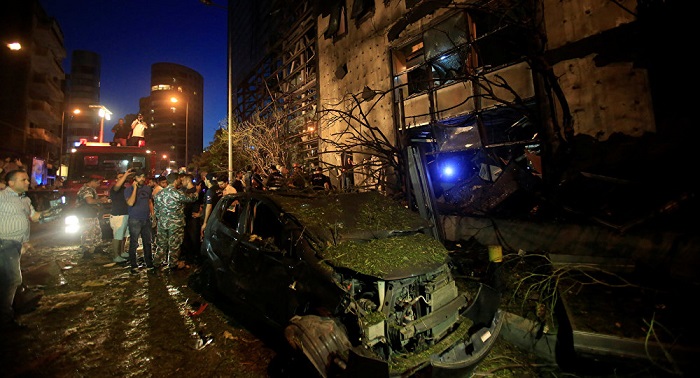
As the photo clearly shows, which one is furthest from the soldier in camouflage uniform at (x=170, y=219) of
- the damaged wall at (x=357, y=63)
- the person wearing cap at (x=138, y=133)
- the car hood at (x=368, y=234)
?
the person wearing cap at (x=138, y=133)

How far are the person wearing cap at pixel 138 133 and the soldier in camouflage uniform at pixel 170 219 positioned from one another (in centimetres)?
610

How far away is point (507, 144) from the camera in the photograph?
7.02 meters

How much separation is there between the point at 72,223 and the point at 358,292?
9524 millimetres

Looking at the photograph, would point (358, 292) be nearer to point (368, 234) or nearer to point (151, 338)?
point (368, 234)

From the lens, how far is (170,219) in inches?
225

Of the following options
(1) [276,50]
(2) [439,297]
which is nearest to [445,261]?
(2) [439,297]

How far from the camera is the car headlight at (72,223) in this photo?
7742mm

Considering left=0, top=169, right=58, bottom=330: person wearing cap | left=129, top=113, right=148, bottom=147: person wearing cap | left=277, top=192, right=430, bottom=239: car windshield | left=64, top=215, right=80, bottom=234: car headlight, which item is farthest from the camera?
left=129, top=113, right=148, bottom=147: person wearing cap

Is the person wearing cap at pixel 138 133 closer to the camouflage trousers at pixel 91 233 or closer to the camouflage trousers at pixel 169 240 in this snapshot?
the camouflage trousers at pixel 91 233

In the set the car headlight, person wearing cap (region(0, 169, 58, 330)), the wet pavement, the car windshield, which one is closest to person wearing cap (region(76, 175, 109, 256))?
the car headlight

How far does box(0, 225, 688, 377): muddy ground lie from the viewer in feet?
9.27

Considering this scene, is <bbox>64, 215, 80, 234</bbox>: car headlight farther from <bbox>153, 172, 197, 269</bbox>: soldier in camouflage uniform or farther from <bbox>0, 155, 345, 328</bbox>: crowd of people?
<bbox>153, 172, 197, 269</bbox>: soldier in camouflage uniform

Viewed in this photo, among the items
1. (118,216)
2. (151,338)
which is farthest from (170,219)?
(151,338)

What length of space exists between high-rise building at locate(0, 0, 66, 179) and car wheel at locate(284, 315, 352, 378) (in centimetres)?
2907
